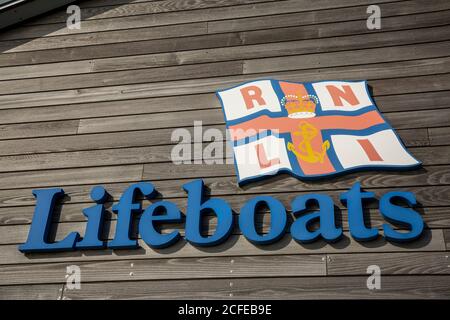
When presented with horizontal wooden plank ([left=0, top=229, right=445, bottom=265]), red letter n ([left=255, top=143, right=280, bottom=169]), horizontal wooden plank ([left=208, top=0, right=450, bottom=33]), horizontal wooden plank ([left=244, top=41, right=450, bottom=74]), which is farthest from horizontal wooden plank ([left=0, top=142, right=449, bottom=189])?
horizontal wooden plank ([left=208, top=0, right=450, bottom=33])

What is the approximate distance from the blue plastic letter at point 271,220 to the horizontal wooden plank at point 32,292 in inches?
44.6

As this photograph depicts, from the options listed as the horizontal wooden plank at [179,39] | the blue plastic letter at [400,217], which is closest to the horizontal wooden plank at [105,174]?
the blue plastic letter at [400,217]

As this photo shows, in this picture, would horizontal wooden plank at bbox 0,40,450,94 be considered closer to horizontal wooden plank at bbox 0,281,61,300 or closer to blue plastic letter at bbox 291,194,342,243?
blue plastic letter at bbox 291,194,342,243

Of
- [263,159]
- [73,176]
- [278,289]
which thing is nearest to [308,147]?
[263,159]

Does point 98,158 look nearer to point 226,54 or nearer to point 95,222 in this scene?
point 95,222

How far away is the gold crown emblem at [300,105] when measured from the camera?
3703mm

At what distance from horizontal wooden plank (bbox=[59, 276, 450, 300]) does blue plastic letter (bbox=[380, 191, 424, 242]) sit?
0.75ft

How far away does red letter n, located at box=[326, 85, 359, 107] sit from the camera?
12.2 ft

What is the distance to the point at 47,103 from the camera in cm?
420

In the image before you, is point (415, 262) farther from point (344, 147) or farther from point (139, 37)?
point (139, 37)

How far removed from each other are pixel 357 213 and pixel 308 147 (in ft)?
1.82

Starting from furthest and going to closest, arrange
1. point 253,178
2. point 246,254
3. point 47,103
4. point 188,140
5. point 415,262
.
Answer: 1. point 47,103
2. point 188,140
3. point 253,178
4. point 246,254
5. point 415,262
